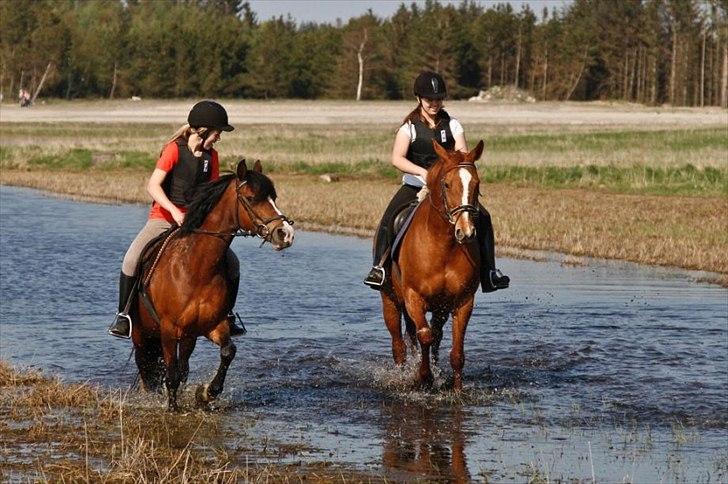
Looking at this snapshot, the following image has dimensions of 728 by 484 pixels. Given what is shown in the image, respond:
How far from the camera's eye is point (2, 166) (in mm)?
41781

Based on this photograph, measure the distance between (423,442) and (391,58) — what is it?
10140 centimetres

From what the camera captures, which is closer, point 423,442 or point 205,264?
point 423,442

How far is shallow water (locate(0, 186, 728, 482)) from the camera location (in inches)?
363

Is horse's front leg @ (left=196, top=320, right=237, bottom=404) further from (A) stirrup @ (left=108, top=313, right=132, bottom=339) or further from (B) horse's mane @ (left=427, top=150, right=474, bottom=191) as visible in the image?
(B) horse's mane @ (left=427, top=150, right=474, bottom=191)

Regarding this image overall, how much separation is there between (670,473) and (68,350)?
21.9 ft

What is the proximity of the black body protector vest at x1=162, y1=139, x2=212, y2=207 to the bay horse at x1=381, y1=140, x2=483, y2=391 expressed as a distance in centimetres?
173

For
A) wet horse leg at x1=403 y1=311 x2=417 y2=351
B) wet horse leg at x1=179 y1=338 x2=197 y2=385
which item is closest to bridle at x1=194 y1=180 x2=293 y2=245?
wet horse leg at x1=179 y1=338 x2=197 y2=385

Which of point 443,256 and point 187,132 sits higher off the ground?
point 187,132

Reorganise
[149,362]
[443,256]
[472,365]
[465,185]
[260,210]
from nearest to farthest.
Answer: [260,210] < [465,185] < [443,256] < [149,362] < [472,365]

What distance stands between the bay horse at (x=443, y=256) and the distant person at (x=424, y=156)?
1.19 ft

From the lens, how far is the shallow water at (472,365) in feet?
30.2

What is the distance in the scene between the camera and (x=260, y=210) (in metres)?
9.32

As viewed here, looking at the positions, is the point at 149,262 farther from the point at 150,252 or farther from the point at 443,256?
the point at 443,256

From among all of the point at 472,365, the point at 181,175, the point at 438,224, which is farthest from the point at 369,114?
the point at 181,175
